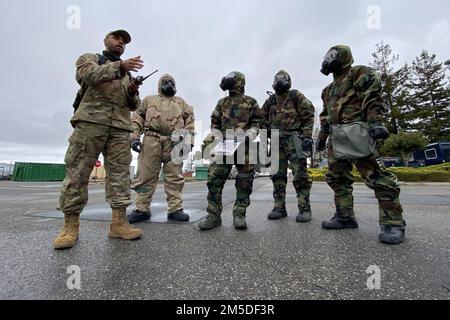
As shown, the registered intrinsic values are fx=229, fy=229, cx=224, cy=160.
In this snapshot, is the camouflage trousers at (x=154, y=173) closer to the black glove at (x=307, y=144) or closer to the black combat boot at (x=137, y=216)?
the black combat boot at (x=137, y=216)

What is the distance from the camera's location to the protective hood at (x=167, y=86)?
2.97 m

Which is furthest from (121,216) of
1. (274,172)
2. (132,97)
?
(274,172)

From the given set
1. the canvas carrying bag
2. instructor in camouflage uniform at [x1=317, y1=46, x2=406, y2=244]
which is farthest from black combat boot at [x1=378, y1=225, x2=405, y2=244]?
the canvas carrying bag

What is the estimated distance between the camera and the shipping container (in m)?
21.2

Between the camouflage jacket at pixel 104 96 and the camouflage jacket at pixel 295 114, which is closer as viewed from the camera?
the camouflage jacket at pixel 104 96

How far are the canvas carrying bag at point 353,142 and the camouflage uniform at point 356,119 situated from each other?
9 centimetres

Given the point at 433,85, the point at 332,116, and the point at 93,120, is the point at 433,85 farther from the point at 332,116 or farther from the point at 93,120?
the point at 93,120

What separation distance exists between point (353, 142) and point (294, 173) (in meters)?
A: 0.92

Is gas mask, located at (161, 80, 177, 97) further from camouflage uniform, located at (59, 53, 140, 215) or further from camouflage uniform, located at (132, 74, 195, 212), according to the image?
camouflage uniform, located at (59, 53, 140, 215)

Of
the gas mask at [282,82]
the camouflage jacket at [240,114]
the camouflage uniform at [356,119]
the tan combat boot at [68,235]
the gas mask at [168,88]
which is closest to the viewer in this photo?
the tan combat boot at [68,235]

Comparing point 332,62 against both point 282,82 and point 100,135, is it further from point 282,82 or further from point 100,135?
point 100,135

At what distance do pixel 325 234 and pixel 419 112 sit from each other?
2921cm

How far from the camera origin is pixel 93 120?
1899mm

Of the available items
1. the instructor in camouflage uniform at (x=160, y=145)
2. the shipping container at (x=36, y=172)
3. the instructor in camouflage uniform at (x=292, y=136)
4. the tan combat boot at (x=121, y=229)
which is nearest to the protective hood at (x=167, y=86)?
the instructor in camouflage uniform at (x=160, y=145)
